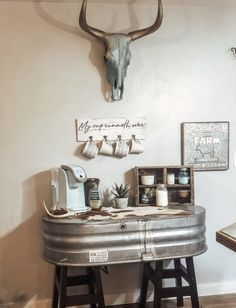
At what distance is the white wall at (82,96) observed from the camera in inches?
104

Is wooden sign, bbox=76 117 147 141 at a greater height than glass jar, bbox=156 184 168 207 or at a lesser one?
greater

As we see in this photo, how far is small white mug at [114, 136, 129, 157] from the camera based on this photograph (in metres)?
2.72

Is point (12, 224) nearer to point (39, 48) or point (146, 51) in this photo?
point (39, 48)

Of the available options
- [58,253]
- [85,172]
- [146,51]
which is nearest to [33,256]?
[58,253]

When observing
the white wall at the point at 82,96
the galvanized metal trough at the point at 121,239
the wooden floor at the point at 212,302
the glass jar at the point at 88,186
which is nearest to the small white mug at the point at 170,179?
the white wall at the point at 82,96

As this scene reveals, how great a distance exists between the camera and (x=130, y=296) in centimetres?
285

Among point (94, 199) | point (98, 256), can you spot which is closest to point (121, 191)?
point (94, 199)

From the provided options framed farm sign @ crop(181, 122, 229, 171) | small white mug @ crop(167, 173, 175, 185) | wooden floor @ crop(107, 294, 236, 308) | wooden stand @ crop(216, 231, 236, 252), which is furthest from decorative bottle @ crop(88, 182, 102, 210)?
wooden stand @ crop(216, 231, 236, 252)

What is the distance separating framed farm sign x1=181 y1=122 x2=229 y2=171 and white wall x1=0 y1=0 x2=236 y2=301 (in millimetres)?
55

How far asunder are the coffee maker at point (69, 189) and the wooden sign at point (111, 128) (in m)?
0.30

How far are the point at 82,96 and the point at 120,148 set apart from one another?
46 centimetres

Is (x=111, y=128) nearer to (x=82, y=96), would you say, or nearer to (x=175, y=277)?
(x=82, y=96)

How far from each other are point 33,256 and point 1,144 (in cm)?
83

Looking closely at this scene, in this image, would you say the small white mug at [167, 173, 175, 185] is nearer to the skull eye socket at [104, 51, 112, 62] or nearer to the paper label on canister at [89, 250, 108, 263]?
the paper label on canister at [89, 250, 108, 263]
